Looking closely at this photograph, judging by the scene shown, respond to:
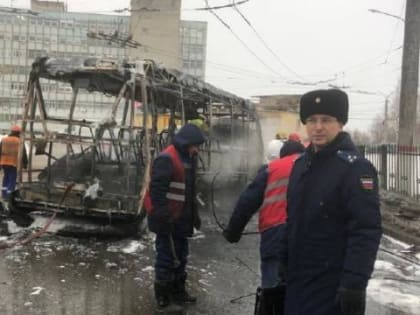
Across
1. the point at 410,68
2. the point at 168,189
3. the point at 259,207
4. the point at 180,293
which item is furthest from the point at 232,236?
the point at 410,68

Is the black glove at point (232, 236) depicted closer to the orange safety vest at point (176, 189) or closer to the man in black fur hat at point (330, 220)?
the man in black fur hat at point (330, 220)

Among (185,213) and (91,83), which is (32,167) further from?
(185,213)

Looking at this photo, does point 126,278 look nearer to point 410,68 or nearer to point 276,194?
point 276,194

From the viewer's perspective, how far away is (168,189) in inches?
221

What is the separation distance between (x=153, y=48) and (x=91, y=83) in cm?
6552

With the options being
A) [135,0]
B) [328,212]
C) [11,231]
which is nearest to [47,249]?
[11,231]

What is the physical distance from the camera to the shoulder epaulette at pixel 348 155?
9.59ft

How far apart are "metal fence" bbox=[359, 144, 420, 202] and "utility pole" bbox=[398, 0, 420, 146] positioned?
1.75ft

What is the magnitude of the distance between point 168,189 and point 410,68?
10809 millimetres

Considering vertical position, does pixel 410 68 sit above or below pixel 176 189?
above

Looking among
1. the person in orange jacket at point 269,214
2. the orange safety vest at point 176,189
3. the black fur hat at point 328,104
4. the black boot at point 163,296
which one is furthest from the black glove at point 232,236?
the black boot at point 163,296

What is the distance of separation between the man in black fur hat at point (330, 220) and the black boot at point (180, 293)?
2945 mm

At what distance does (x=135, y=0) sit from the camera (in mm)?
63375

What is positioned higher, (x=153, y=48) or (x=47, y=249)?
(x=153, y=48)
